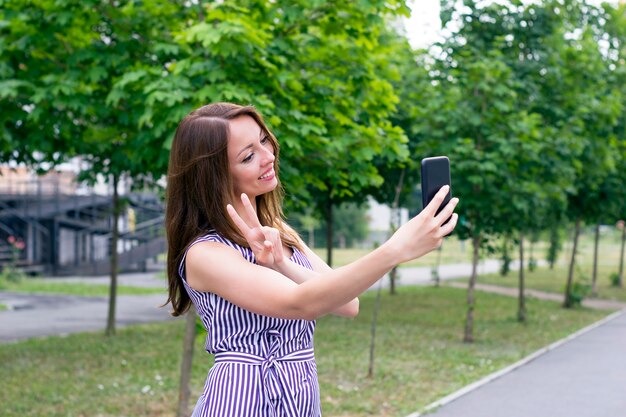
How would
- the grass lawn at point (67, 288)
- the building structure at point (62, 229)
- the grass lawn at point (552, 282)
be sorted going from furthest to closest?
the building structure at point (62, 229)
the grass lawn at point (552, 282)
the grass lawn at point (67, 288)

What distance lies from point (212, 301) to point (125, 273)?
107 ft

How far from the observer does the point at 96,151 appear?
975 centimetres

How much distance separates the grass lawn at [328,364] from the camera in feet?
29.2

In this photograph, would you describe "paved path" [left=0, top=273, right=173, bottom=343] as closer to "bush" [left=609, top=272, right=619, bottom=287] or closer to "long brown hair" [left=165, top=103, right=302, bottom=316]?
"long brown hair" [left=165, top=103, right=302, bottom=316]

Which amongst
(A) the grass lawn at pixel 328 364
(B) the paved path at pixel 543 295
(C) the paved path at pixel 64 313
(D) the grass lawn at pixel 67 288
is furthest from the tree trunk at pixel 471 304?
(D) the grass lawn at pixel 67 288

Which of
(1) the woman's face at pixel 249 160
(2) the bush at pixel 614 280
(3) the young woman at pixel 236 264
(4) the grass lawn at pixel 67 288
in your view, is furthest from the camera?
(2) the bush at pixel 614 280

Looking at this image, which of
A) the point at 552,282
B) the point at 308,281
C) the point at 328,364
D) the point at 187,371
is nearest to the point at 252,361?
the point at 308,281

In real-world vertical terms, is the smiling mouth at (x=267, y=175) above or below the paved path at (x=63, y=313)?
above

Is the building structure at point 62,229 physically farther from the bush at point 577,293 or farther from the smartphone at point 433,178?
the smartphone at point 433,178

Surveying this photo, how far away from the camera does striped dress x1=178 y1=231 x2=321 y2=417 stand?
2.30 m

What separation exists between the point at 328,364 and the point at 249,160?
9.48 meters

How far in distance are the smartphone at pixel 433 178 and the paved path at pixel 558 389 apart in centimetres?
683

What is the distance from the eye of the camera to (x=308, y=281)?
81.1 inches

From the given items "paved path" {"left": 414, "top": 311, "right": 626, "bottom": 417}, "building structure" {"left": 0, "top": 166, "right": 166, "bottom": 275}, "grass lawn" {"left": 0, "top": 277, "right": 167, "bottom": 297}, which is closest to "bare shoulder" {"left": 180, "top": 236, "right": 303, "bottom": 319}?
"paved path" {"left": 414, "top": 311, "right": 626, "bottom": 417}
